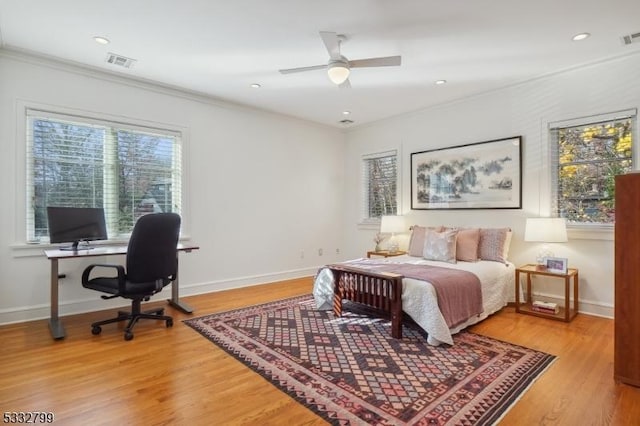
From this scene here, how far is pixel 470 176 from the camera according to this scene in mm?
4629

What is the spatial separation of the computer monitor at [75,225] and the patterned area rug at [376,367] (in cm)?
138

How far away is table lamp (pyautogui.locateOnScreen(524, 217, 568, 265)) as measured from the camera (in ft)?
11.7

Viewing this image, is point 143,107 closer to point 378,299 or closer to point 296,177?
point 296,177

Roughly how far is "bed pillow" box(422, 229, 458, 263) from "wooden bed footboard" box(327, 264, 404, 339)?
1.22 metres

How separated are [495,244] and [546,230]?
1.91ft

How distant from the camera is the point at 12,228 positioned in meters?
3.38

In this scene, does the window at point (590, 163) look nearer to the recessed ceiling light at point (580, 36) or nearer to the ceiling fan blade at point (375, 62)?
the recessed ceiling light at point (580, 36)

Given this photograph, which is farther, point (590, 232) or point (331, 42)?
point (590, 232)

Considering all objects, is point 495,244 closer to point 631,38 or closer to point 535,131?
point 535,131

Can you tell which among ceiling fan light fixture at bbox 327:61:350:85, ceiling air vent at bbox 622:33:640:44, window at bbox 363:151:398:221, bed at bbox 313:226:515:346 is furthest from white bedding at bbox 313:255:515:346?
ceiling air vent at bbox 622:33:640:44

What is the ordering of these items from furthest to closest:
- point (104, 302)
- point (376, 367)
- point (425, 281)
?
point (104, 302), point (425, 281), point (376, 367)

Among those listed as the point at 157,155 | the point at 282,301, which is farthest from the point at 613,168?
the point at 157,155

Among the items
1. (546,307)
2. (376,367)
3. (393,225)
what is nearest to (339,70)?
(376,367)

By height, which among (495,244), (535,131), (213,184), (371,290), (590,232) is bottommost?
(371,290)
